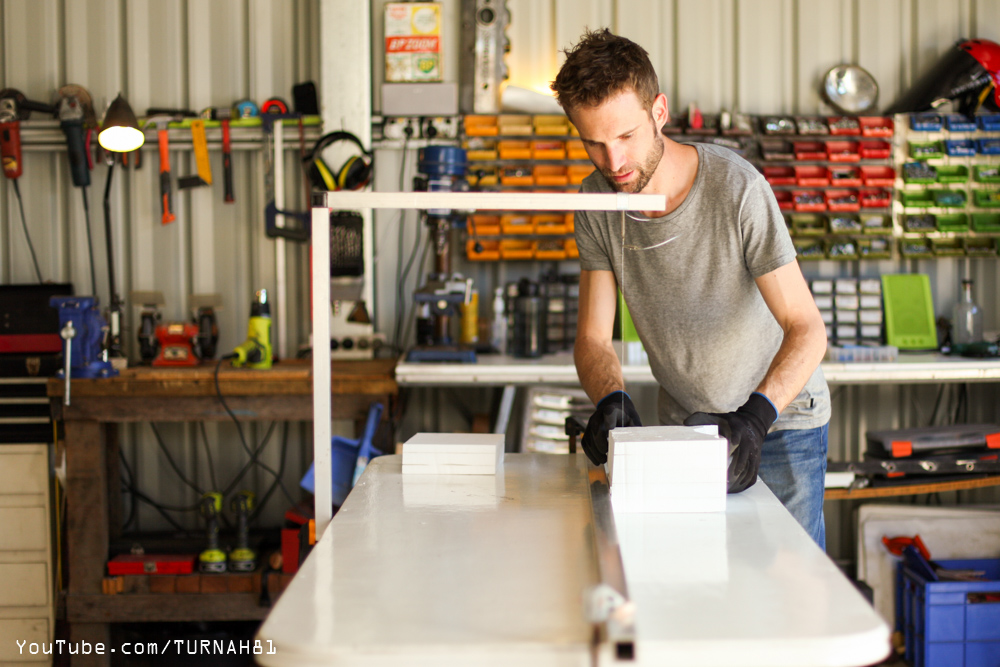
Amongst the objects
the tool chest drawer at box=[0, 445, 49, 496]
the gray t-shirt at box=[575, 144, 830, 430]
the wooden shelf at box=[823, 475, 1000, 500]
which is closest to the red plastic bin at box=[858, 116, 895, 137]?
the wooden shelf at box=[823, 475, 1000, 500]

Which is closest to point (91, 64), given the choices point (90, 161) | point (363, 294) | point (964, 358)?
point (90, 161)

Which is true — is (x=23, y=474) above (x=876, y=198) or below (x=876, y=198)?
below

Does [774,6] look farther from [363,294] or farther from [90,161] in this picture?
[90,161]

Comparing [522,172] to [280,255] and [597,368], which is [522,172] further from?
[597,368]

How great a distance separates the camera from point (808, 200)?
3.38m

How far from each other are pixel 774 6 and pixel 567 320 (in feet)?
5.48

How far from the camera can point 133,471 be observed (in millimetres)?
3482

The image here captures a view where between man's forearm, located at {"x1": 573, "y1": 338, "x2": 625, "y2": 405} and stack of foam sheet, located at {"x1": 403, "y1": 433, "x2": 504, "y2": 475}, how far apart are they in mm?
266

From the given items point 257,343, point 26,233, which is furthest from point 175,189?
point 257,343

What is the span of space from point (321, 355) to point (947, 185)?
3.14 metres

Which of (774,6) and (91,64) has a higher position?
(774,6)

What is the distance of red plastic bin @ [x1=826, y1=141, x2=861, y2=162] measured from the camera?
3348 mm

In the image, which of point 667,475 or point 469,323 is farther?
point 469,323

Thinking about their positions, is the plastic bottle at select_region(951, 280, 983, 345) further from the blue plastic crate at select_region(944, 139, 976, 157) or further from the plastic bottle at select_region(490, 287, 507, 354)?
the plastic bottle at select_region(490, 287, 507, 354)
